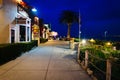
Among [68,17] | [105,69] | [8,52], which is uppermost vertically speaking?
[68,17]

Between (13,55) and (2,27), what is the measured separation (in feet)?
13.3

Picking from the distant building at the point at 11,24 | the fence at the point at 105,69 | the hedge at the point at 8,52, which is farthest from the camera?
the distant building at the point at 11,24

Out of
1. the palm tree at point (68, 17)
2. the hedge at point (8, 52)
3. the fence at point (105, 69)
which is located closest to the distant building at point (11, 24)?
the hedge at point (8, 52)

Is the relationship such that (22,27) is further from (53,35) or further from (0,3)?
(53,35)

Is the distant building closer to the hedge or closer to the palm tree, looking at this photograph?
the hedge

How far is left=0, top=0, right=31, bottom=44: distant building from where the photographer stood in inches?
864

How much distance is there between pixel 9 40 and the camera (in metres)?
23.3

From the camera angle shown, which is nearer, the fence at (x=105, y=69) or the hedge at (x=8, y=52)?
the fence at (x=105, y=69)

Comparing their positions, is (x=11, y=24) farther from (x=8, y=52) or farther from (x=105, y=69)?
(x=105, y=69)

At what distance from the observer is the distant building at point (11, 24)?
2195cm

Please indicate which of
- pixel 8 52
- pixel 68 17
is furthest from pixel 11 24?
pixel 68 17

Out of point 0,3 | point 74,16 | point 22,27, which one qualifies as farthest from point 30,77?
point 74,16

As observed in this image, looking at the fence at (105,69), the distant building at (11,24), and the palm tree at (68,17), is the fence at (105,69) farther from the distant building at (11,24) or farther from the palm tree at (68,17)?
the palm tree at (68,17)

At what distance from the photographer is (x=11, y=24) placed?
80.2ft
